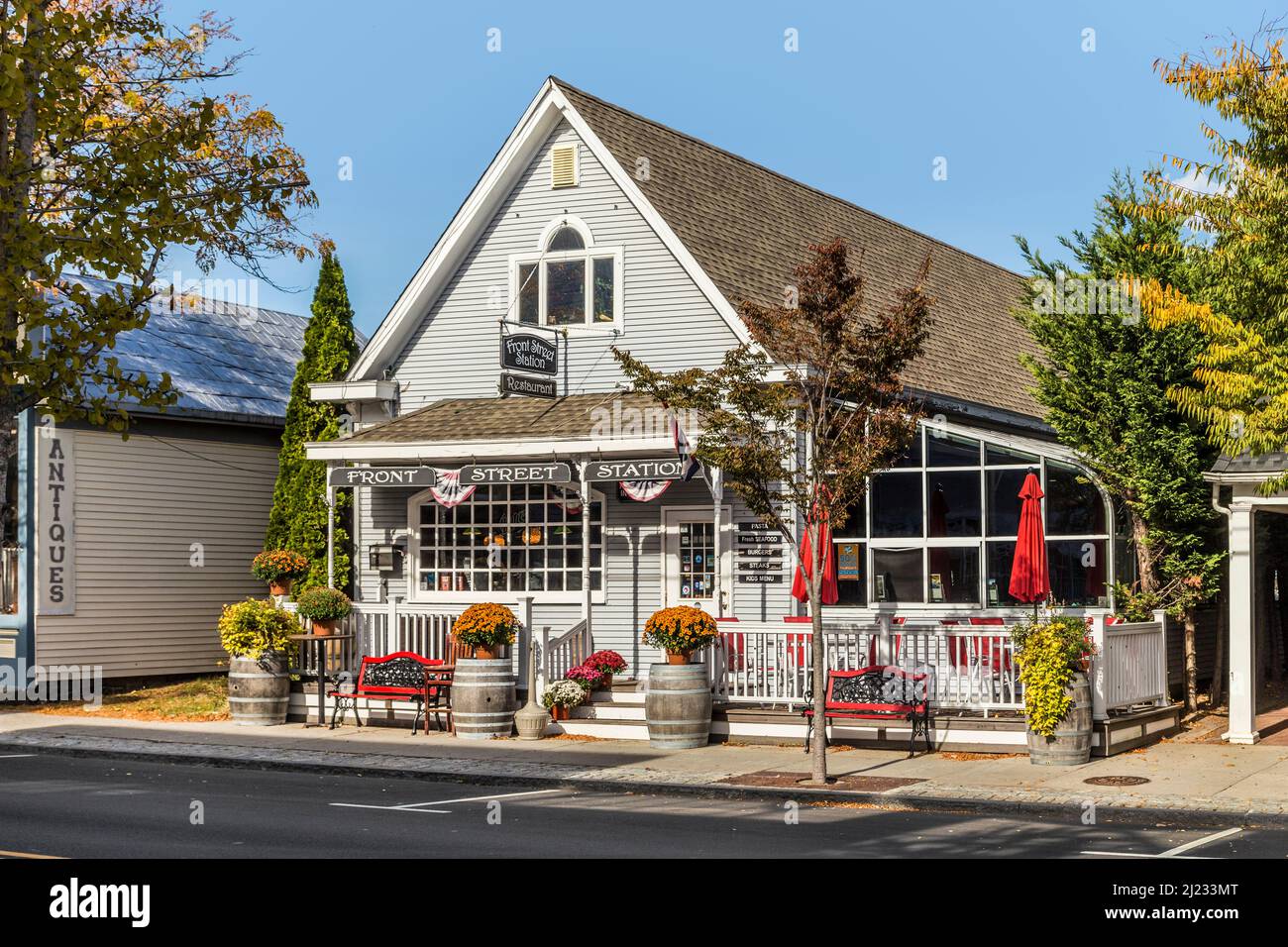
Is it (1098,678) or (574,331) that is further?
(574,331)

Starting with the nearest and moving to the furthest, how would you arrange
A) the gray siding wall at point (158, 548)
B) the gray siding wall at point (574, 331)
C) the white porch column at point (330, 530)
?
the gray siding wall at point (574, 331)
the white porch column at point (330, 530)
the gray siding wall at point (158, 548)

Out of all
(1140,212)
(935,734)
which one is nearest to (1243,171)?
(1140,212)

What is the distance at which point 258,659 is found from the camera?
839 inches

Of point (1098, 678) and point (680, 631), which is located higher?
point (680, 631)

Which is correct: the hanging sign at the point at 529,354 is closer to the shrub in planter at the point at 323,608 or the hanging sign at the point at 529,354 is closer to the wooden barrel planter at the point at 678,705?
the shrub in planter at the point at 323,608

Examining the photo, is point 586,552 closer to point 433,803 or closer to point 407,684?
point 407,684

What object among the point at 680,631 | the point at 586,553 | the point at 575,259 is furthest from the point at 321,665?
the point at 575,259

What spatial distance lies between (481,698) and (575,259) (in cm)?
702

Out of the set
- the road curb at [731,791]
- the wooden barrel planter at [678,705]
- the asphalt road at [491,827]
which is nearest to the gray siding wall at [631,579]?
the wooden barrel planter at [678,705]

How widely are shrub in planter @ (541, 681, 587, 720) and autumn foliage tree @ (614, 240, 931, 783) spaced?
4856 millimetres

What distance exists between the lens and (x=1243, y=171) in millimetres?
16797

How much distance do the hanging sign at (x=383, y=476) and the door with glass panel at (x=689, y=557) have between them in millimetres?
3365

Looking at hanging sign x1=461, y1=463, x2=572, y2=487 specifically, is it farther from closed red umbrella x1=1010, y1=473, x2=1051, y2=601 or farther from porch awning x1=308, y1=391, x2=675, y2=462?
closed red umbrella x1=1010, y1=473, x2=1051, y2=601

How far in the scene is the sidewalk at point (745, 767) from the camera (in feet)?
46.8
